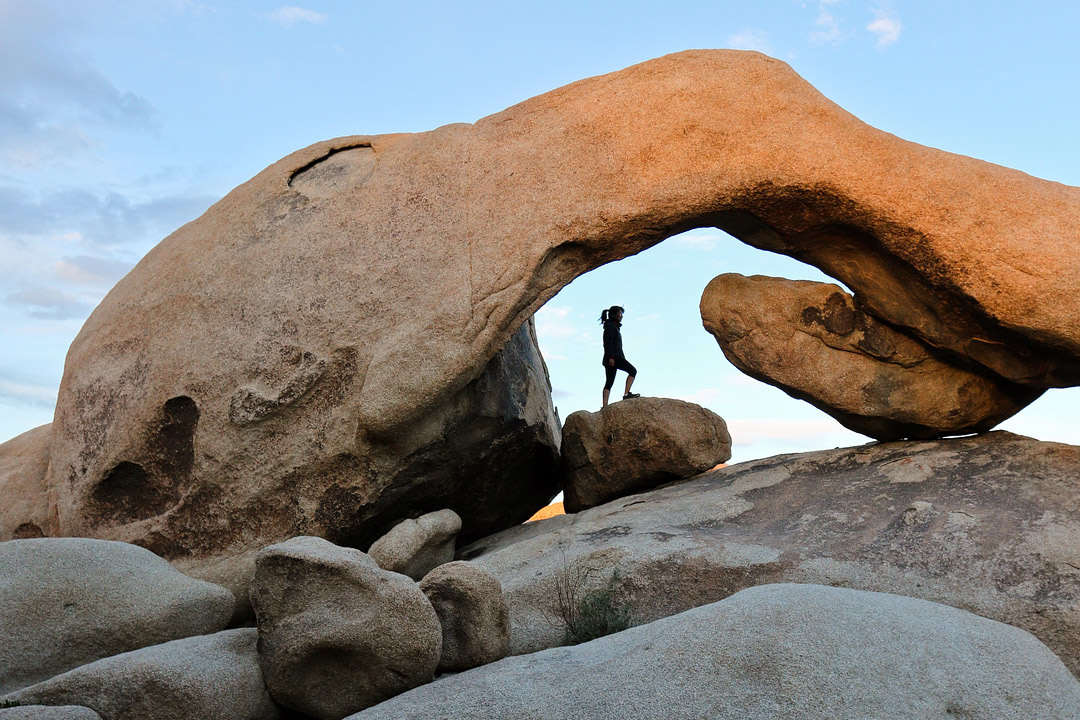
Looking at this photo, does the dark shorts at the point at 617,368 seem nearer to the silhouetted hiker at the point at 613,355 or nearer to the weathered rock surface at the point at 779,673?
the silhouetted hiker at the point at 613,355

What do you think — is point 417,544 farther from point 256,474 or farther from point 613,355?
point 613,355

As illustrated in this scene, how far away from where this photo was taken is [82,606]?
6020mm

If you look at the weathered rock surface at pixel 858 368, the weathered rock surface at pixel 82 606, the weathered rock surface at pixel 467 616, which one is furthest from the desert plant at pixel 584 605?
the weathered rock surface at pixel 858 368

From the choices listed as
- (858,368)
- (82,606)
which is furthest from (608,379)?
(82,606)

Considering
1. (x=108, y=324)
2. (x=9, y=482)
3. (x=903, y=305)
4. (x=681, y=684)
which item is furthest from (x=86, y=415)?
(x=903, y=305)

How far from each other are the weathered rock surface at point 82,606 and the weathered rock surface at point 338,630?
1300mm

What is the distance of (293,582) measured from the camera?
5.06 meters

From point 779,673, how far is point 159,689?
2.91 metres

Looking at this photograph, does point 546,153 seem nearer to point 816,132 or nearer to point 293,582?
point 816,132

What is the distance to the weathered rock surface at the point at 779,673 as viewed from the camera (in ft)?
13.5

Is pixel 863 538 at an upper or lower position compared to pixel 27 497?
lower

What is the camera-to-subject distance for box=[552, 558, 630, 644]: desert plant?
20.0ft

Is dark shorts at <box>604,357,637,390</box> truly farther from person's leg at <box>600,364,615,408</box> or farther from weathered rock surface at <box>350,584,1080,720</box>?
weathered rock surface at <box>350,584,1080,720</box>

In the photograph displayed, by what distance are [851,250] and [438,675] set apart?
5021 millimetres
